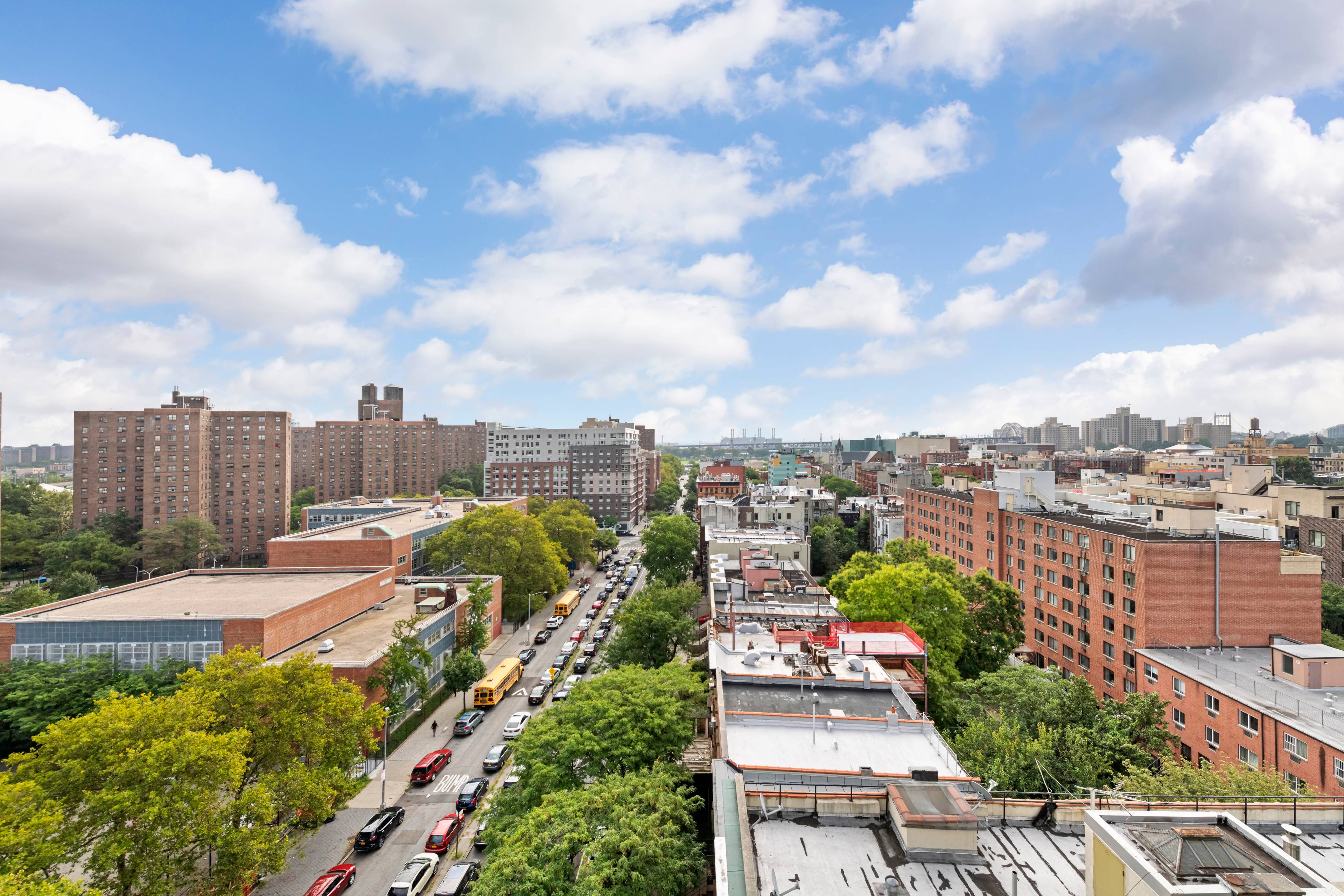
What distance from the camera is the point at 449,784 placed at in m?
34.6

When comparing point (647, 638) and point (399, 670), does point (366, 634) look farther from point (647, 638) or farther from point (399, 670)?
point (647, 638)

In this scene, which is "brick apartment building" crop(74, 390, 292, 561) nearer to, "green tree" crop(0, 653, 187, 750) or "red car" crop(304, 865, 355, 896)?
"green tree" crop(0, 653, 187, 750)

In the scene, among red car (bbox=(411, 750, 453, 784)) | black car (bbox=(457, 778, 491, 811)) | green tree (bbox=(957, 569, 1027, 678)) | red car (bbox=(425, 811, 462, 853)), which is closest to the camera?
red car (bbox=(425, 811, 462, 853))

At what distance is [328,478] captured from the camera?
15638cm

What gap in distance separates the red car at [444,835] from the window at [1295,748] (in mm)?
38672

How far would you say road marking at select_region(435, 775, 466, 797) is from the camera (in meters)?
33.9

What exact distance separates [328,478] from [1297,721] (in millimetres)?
172053

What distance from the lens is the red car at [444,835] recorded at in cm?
2758

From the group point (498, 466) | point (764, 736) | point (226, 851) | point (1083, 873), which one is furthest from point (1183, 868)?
point (498, 466)

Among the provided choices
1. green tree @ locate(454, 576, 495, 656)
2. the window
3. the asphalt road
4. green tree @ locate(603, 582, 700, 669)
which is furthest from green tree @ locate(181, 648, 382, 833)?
the window

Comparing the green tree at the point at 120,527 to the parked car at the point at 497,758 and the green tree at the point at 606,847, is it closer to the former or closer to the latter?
the parked car at the point at 497,758

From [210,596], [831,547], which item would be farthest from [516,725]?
[831,547]

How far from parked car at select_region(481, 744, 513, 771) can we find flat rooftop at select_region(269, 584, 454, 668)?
9.03 meters

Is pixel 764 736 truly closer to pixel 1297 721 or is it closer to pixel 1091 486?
pixel 1297 721
